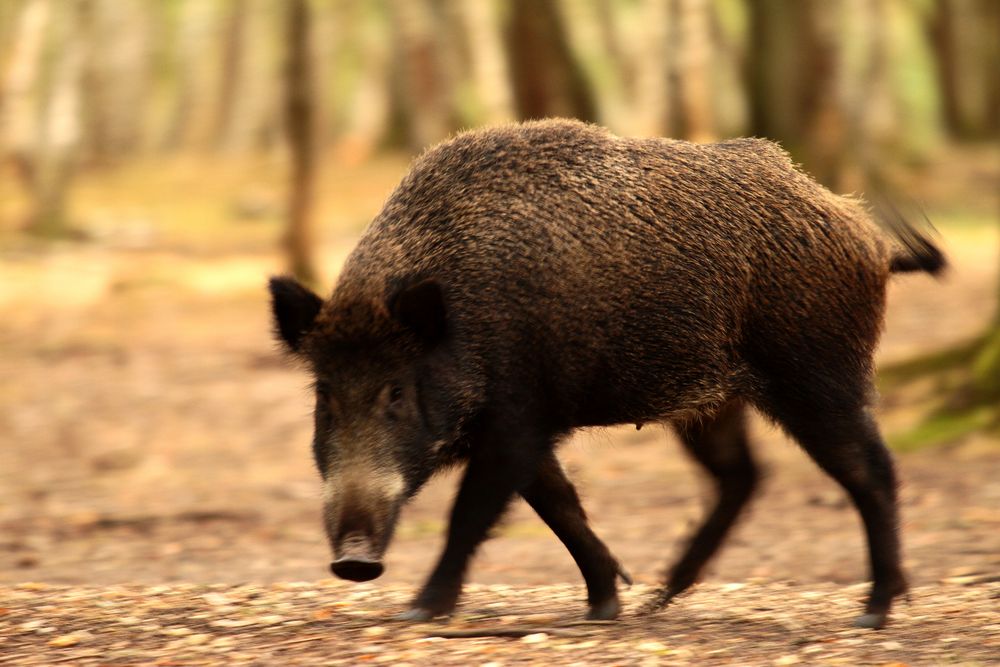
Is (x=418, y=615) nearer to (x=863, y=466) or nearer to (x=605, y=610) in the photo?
(x=605, y=610)

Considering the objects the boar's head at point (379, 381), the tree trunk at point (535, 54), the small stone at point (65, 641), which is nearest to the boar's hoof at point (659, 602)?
the boar's head at point (379, 381)

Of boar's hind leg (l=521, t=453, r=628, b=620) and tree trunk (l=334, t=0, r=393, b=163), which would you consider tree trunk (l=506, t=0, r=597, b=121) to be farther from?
tree trunk (l=334, t=0, r=393, b=163)

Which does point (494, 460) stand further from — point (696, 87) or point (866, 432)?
point (696, 87)

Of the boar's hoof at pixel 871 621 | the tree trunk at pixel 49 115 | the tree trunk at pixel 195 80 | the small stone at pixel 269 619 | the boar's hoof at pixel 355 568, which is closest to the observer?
the boar's hoof at pixel 355 568

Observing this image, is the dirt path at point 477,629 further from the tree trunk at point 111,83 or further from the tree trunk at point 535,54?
the tree trunk at point 111,83

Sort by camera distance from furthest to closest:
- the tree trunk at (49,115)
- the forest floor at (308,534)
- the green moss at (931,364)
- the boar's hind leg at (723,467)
Result: 1. the tree trunk at (49,115)
2. the green moss at (931,364)
3. the boar's hind leg at (723,467)
4. the forest floor at (308,534)

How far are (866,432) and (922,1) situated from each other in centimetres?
3827

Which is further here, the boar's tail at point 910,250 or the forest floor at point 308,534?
the boar's tail at point 910,250

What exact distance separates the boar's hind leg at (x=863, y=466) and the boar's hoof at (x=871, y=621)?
0.48 feet

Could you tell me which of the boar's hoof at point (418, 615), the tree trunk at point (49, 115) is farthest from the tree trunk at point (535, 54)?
the boar's hoof at point (418, 615)

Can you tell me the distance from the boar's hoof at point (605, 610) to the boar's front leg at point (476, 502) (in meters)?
0.60

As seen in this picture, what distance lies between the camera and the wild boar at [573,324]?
5.24 meters

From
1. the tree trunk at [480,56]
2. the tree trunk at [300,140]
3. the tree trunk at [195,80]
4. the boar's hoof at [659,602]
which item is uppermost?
the tree trunk at [195,80]

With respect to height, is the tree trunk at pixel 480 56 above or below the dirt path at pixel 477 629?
above
